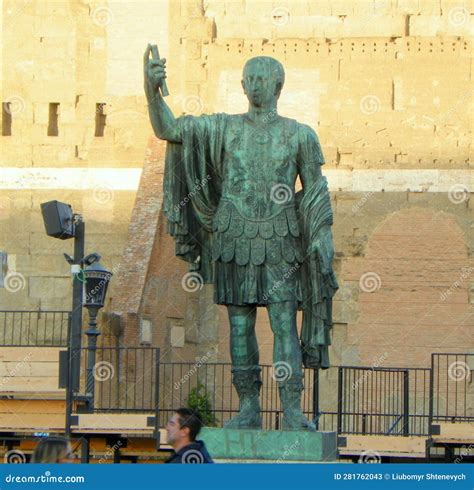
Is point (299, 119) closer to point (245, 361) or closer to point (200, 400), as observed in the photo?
point (200, 400)

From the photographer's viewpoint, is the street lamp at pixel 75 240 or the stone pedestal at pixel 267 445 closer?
the stone pedestal at pixel 267 445

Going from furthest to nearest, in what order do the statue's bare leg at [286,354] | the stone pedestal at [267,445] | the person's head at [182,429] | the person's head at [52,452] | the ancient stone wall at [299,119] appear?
the ancient stone wall at [299,119] → the statue's bare leg at [286,354] → the stone pedestal at [267,445] → the person's head at [182,429] → the person's head at [52,452]

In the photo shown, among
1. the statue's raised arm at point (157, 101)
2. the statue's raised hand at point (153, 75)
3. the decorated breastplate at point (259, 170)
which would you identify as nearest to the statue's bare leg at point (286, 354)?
the decorated breastplate at point (259, 170)

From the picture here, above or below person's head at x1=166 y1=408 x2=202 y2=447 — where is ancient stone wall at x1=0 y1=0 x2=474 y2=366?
above

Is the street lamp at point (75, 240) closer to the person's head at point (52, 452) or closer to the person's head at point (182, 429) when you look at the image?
the person's head at point (182, 429)

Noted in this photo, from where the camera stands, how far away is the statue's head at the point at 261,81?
1277cm

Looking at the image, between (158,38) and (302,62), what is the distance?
2656mm

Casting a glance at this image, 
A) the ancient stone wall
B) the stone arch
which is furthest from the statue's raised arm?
the stone arch

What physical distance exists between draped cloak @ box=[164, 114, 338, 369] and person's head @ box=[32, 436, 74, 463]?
11.8 ft

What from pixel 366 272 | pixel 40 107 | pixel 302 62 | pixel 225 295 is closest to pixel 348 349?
pixel 366 272

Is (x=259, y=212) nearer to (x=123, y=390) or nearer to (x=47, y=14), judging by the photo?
(x=123, y=390)

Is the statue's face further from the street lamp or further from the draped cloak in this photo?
the street lamp

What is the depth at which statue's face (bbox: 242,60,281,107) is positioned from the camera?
41.9 ft

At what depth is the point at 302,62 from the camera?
97.9ft
